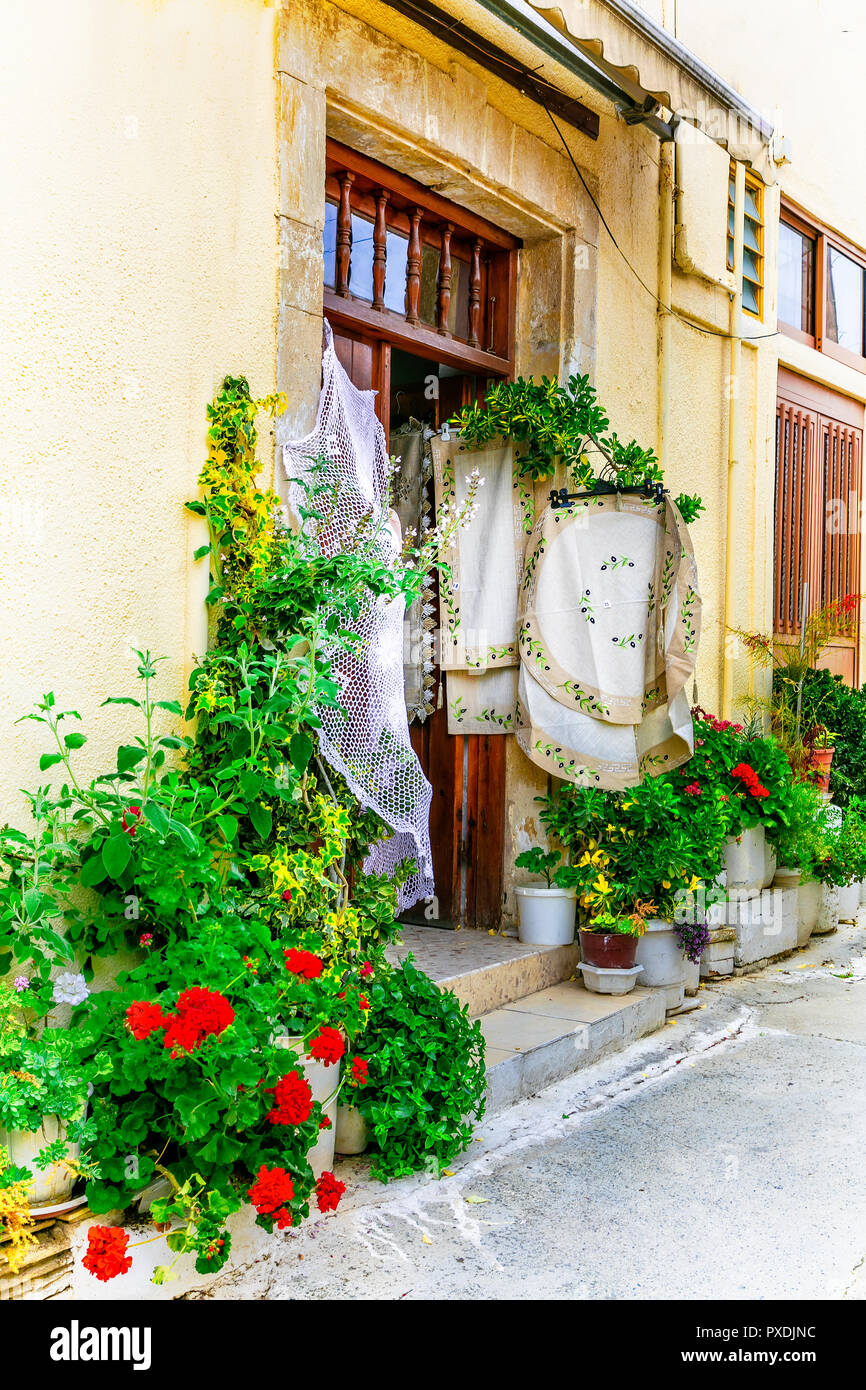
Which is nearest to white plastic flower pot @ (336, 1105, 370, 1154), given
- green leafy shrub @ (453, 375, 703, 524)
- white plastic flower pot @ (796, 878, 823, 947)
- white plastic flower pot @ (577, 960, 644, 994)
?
white plastic flower pot @ (577, 960, 644, 994)

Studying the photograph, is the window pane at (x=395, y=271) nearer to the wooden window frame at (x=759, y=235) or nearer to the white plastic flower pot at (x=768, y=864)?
the wooden window frame at (x=759, y=235)

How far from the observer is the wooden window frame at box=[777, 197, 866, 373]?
300 inches

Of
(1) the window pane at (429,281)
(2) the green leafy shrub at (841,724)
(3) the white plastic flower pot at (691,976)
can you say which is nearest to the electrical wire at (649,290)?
(1) the window pane at (429,281)

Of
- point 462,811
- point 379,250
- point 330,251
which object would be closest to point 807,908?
point 462,811

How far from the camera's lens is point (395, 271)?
463cm

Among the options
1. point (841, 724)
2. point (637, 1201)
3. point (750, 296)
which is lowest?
point (637, 1201)

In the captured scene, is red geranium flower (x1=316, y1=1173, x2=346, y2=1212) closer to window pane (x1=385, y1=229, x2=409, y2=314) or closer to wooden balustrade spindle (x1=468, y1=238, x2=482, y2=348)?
window pane (x1=385, y1=229, x2=409, y2=314)

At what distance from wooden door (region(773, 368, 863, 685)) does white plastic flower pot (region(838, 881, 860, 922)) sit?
5.21ft

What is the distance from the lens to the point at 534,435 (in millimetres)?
4953

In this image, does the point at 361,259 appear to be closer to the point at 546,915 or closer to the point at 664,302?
the point at 664,302

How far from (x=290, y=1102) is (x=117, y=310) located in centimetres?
215

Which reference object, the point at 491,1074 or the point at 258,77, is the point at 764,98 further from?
the point at 491,1074

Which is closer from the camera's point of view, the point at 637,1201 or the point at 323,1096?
the point at 323,1096

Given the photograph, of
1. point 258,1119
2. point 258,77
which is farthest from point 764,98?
point 258,1119
